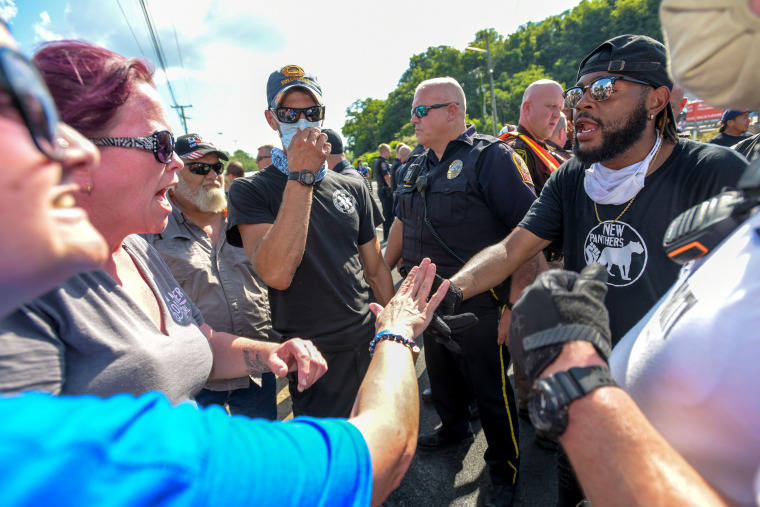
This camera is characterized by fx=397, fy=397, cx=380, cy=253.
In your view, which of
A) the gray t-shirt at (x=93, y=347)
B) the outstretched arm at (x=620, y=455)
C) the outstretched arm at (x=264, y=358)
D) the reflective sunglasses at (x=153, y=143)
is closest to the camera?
the outstretched arm at (x=620, y=455)

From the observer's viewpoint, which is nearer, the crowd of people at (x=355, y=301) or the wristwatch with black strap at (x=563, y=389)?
the crowd of people at (x=355, y=301)

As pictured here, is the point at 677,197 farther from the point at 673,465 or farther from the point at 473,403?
the point at 473,403

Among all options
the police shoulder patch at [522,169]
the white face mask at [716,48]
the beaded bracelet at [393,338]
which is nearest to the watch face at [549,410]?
the beaded bracelet at [393,338]

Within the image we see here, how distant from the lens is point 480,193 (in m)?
2.73

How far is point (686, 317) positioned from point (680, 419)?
0.20 meters

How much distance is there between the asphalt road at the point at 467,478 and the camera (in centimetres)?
259

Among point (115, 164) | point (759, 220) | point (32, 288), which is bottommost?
point (759, 220)

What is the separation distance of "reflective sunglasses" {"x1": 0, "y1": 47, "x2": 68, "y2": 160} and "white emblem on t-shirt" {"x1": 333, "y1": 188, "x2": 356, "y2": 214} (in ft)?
6.14

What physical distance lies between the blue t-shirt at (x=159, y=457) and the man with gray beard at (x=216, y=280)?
1.90 m

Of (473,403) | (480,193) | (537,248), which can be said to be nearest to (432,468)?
(473,403)

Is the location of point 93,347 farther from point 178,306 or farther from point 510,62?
point 510,62

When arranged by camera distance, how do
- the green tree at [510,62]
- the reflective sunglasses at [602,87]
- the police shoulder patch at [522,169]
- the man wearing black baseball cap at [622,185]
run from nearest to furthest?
the man wearing black baseball cap at [622,185] → the reflective sunglasses at [602,87] → the police shoulder patch at [522,169] → the green tree at [510,62]

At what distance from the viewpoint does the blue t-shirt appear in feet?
1.67

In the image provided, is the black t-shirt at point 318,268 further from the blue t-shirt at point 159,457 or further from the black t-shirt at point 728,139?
the black t-shirt at point 728,139
